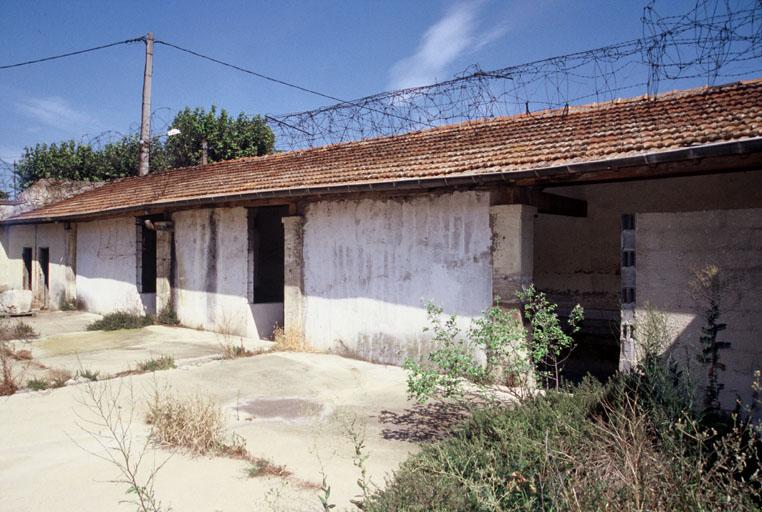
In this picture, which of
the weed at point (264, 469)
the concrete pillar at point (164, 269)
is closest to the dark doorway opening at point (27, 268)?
the concrete pillar at point (164, 269)

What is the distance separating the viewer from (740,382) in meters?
5.14

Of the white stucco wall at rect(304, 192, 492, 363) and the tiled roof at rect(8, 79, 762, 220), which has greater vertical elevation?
the tiled roof at rect(8, 79, 762, 220)

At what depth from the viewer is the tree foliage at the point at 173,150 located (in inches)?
961

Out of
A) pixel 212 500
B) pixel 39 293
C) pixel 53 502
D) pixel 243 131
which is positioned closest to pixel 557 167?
pixel 212 500

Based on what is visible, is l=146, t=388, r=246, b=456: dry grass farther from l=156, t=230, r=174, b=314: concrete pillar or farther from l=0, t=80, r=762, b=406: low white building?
l=156, t=230, r=174, b=314: concrete pillar

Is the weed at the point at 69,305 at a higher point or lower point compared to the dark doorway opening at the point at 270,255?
lower

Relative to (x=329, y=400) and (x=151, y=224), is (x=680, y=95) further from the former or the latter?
(x=151, y=224)

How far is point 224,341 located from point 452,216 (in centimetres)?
564

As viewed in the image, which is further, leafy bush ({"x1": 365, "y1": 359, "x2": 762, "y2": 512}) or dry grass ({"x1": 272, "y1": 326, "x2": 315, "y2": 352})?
dry grass ({"x1": 272, "y1": 326, "x2": 315, "y2": 352})

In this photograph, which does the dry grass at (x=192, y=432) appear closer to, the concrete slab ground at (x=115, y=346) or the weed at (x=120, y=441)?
the weed at (x=120, y=441)

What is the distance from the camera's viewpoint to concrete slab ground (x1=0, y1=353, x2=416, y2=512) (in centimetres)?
383

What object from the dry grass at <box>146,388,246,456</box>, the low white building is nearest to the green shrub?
the low white building

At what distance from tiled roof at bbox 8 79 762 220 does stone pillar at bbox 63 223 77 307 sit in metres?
4.78

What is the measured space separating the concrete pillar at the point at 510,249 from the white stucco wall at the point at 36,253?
15800 mm
